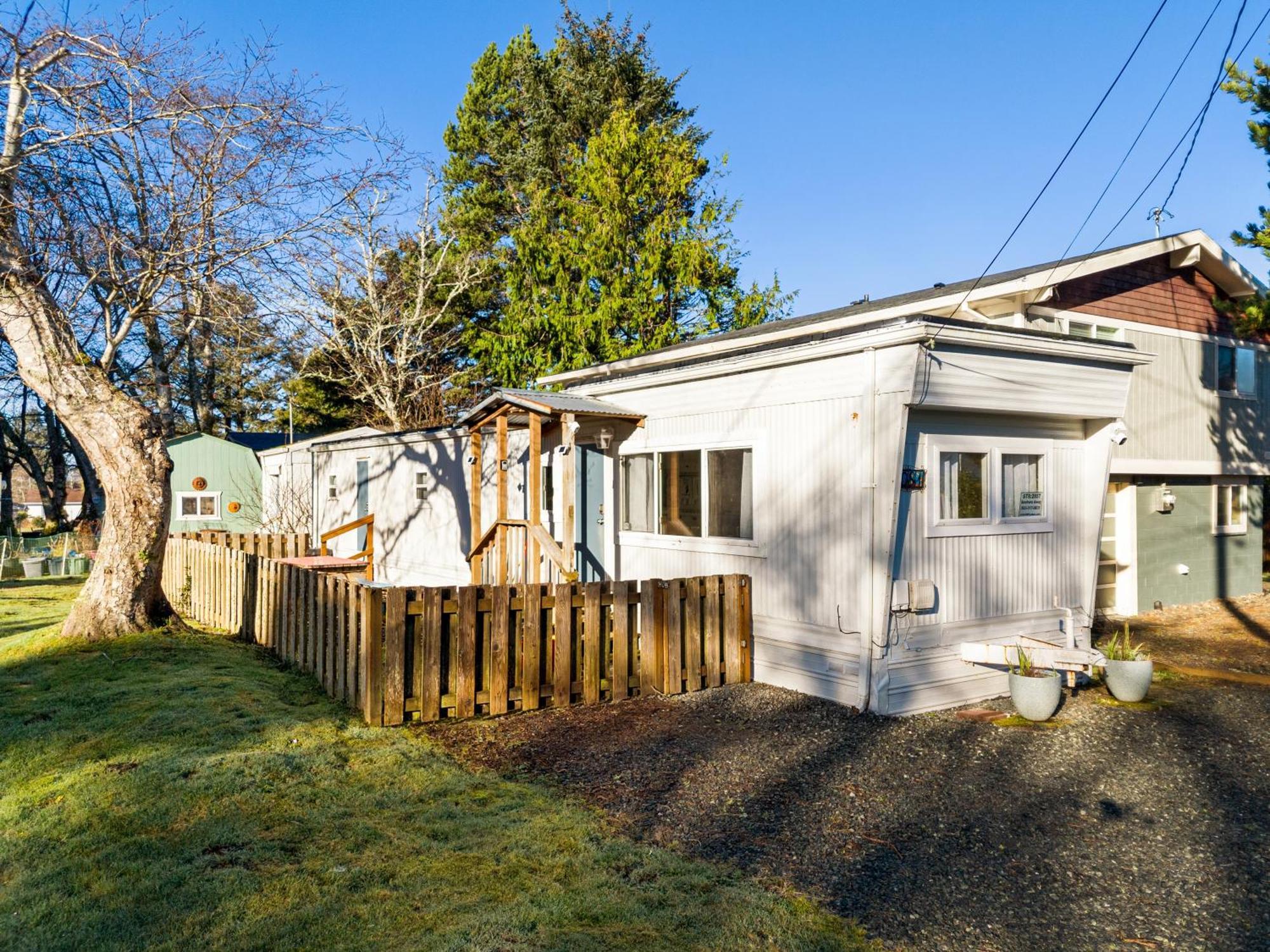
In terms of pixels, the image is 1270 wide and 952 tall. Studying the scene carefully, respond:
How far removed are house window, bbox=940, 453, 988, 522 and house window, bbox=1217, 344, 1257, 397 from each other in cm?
883

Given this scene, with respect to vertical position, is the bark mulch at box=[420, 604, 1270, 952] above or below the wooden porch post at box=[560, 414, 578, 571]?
below

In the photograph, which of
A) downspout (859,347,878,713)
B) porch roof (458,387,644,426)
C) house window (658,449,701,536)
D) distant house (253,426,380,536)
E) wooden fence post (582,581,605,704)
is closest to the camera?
downspout (859,347,878,713)

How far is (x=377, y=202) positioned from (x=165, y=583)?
6456 millimetres

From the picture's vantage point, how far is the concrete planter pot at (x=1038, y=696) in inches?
277

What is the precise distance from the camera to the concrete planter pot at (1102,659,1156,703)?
7594 mm

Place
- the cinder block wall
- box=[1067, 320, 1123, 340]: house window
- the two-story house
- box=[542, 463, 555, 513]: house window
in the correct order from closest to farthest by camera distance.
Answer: box=[542, 463, 555, 513]: house window
box=[1067, 320, 1123, 340]: house window
the two-story house
the cinder block wall

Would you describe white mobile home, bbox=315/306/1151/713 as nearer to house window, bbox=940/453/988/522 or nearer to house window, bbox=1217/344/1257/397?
house window, bbox=940/453/988/522

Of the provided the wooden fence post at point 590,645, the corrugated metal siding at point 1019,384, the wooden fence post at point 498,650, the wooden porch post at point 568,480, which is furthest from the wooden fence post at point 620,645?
the corrugated metal siding at point 1019,384

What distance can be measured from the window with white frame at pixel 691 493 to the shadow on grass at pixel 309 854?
12.2ft

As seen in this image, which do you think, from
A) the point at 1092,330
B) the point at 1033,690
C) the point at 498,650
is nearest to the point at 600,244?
the point at 1092,330

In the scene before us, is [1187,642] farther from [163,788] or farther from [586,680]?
[163,788]

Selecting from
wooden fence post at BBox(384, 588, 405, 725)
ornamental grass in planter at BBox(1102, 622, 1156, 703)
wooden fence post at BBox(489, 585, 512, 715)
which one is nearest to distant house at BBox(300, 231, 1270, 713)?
ornamental grass in planter at BBox(1102, 622, 1156, 703)

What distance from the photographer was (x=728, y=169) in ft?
88.6

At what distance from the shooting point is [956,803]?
17.5 ft
